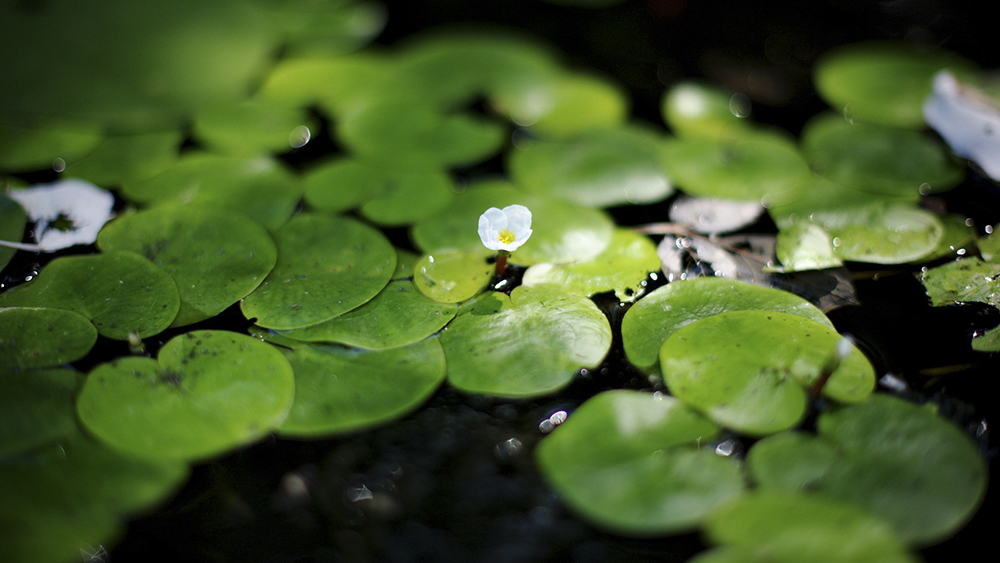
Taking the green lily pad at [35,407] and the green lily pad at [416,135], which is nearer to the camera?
the green lily pad at [35,407]

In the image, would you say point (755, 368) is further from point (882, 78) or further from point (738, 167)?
point (882, 78)

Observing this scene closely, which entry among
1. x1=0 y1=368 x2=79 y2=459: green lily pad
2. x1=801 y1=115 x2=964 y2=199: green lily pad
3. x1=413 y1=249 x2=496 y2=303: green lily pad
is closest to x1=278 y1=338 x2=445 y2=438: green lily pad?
x1=413 y1=249 x2=496 y2=303: green lily pad

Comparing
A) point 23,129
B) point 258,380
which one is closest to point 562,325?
point 258,380

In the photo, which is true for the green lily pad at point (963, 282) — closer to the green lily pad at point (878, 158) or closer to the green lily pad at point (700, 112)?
the green lily pad at point (878, 158)

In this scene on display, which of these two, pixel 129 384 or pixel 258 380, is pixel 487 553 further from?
pixel 129 384

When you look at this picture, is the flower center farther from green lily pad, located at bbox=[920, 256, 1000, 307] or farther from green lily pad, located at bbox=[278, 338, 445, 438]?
green lily pad, located at bbox=[920, 256, 1000, 307]

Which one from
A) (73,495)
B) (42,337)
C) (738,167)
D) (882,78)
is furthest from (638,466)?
(882,78)

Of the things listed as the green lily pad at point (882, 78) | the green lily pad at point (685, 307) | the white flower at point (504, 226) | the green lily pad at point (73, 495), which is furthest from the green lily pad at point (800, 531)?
the green lily pad at point (882, 78)
